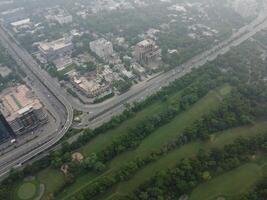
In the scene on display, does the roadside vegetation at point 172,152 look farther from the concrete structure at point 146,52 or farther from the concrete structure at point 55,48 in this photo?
the concrete structure at point 55,48

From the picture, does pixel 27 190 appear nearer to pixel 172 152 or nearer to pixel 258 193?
pixel 172 152

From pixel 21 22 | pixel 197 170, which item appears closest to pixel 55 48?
pixel 21 22

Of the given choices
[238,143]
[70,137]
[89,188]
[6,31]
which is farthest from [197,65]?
[6,31]

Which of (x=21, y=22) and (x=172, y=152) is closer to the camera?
(x=172, y=152)

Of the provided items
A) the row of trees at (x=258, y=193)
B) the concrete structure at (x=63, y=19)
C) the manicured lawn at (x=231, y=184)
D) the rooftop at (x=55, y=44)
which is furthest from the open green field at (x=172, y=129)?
the concrete structure at (x=63, y=19)

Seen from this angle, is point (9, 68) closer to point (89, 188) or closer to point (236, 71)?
point (89, 188)

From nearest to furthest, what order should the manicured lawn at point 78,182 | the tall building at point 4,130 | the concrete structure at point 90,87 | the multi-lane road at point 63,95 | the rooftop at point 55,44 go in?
the manicured lawn at point 78,182 < the multi-lane road at point 63,95 < the tall building at point 4,130 < the concrete structure at point 90,87 < the rooftop at point 55,44

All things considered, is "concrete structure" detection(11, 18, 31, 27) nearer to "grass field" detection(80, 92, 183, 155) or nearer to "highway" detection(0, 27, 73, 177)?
"highway" detection(0, 27, 73, 177)
